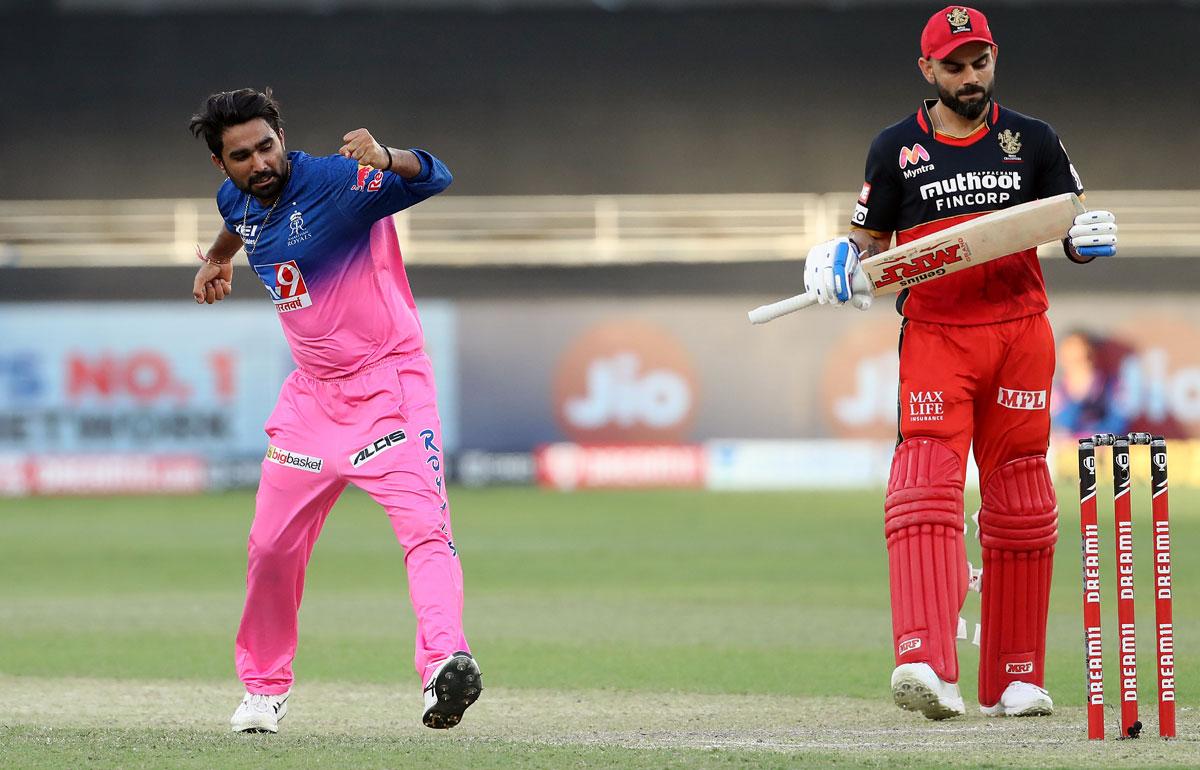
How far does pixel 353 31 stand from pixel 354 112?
1.60 meters

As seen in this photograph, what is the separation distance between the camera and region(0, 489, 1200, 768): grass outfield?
461 centimetres

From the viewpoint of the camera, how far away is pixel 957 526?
16.8ft

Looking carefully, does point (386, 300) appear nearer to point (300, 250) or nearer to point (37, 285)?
point (300, 250)

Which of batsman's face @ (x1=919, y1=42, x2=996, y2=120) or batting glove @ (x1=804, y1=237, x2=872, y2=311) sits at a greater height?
batsman's face @ (x1=919, y1=42, x2=996, y2=120)

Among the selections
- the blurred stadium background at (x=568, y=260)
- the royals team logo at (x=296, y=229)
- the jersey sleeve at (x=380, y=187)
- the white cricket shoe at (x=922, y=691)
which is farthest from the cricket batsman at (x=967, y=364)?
the royals team logo at (x=296, y=229)

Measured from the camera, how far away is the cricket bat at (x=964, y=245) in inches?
195

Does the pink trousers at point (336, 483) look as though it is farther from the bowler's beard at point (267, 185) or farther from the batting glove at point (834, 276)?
the batting glove at point (834, 276)

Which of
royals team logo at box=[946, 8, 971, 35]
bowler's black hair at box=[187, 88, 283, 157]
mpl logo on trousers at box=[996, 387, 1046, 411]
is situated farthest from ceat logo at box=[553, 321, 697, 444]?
bowler's black hair at box=[187, 88, 283, 157]

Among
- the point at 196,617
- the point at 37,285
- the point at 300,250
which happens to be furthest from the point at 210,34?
the point at 300,250

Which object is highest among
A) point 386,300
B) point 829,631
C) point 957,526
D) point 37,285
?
point 37,285

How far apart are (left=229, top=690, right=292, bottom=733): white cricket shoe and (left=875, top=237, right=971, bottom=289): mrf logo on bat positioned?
2218 millimetres

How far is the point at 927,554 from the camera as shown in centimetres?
506

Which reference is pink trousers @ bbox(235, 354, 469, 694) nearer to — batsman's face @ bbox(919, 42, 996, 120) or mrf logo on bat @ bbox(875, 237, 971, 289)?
mrf logo on bat @ bbox(875, 237, 971, 289)

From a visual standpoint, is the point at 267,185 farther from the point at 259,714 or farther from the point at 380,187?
the point at 259,714
